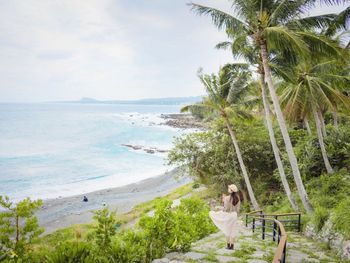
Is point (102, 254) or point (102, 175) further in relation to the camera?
point (102, 175)

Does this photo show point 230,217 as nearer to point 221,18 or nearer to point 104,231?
point 104,231

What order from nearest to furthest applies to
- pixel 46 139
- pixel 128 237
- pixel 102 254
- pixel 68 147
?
pixel 102 254
pixel 128 237
pixel 68 147
pixel 46 139

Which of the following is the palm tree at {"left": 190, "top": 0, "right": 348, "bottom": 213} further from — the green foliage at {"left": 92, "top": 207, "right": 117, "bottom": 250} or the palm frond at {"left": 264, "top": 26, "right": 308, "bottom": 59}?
the green foliage at {"left": 92, "top": 207, "right": 117, "bottom": 250}

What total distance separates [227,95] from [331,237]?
31.5 ft

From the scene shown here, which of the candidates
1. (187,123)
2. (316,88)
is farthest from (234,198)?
(187,123)

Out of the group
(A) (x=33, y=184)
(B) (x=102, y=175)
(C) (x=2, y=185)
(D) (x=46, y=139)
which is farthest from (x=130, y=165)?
(D) (x=46, y=139)

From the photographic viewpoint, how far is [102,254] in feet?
17.1

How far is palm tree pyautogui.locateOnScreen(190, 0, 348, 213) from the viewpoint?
1042cm

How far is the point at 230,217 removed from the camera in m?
7.16

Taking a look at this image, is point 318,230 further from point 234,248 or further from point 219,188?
point 219,188

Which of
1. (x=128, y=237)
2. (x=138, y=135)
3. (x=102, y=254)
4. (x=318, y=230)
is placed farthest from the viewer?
(x=138, y=135)

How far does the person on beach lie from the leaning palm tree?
8182 millimetres

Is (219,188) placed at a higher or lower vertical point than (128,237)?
lower

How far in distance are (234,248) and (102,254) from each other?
3413mm
